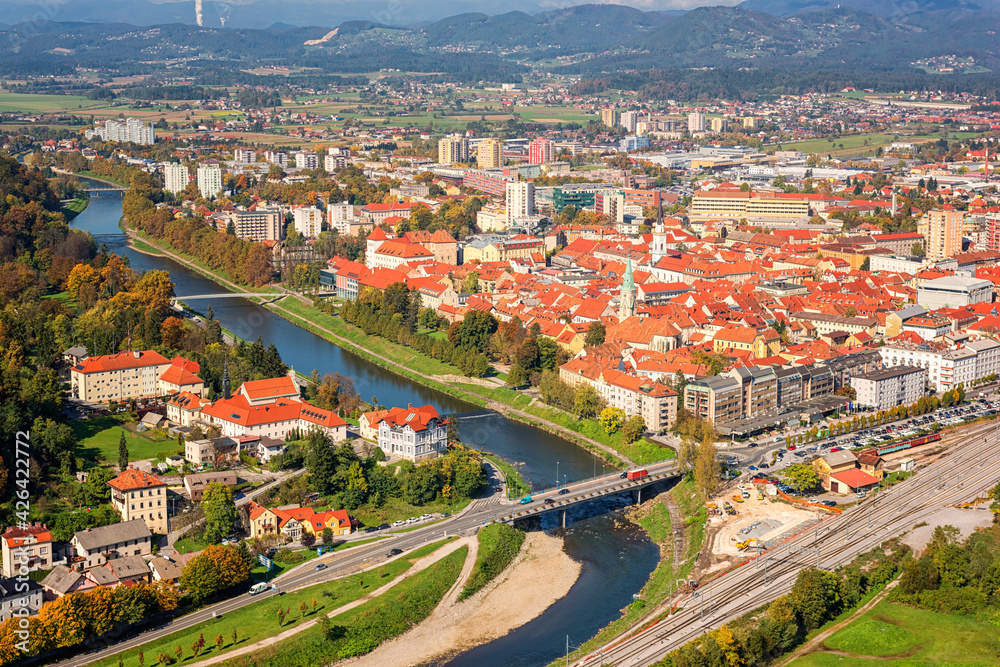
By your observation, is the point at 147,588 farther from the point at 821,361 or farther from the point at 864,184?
the point at 864,184

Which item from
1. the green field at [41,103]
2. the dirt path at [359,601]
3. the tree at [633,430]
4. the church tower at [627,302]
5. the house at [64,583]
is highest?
the green field at [41,103]

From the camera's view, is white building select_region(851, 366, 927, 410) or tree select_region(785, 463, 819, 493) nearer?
tree select_region(785, 463, 819, 493)

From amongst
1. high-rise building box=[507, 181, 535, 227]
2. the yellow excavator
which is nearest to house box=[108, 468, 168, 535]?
the yellow excavator

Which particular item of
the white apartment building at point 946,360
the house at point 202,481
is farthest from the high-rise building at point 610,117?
the house at point 202,481

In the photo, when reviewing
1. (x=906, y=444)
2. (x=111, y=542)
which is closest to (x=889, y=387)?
(x=906, y=444)

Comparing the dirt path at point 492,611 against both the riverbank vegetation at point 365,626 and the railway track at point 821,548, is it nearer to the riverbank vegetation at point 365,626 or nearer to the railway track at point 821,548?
the riverbank vegetation at point 365,626

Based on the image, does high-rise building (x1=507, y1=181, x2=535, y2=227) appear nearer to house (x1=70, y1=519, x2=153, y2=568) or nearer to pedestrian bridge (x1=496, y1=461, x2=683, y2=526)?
pedestrian bridge (x1=496, y1=461, x2=683, y2=526)
